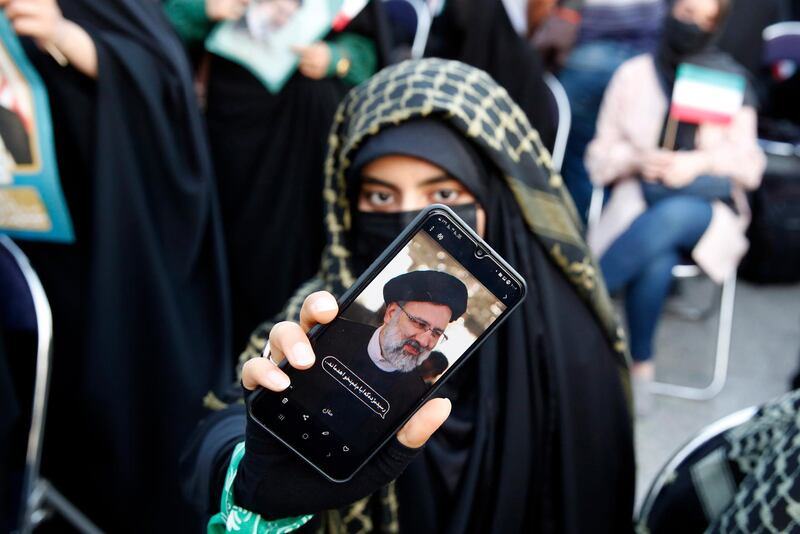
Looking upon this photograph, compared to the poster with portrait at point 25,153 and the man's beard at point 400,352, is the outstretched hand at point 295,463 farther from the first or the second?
the poster with portrait at point 25,153

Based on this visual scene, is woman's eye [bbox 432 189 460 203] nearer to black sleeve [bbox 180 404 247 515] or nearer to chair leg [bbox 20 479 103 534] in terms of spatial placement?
black sleeve [bbox 180 404 247 515]

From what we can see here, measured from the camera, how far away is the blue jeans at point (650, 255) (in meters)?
2.14

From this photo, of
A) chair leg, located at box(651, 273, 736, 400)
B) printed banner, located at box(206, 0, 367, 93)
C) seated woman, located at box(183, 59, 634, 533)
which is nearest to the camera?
seated woman, located at box(183, 59, 634, 533)

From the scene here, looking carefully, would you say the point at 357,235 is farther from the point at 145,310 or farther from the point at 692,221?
the point at 692,221

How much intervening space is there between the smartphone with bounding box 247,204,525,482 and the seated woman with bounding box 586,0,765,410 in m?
1.58

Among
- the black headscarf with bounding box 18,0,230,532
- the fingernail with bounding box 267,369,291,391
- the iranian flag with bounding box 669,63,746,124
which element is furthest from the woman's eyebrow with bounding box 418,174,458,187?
the iranian flag with bounding box 669,63,746,124

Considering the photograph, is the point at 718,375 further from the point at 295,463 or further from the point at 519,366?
the point at 295,463

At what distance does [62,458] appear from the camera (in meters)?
1.55

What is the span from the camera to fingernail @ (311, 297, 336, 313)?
0.66 metres

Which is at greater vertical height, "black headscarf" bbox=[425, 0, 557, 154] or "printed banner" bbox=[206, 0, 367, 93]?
"printed banner" bbox=[206, 0, 367, 93]

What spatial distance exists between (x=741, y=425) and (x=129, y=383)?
3.77ft

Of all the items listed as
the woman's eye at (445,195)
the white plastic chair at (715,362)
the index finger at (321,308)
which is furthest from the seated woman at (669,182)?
the index finger at (321,308)

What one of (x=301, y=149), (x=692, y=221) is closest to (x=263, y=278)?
(x=301, y=149)

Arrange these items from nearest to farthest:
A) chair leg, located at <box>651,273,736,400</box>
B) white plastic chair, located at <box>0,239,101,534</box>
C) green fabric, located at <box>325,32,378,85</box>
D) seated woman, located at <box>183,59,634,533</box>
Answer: seated woman, located at <box>183,59,634,533</box>
white plastic chair, located at <box>0,239,101,534</box>
green fabric, located at <box>325,32,378,85</box>
chair leg, located at <box>651,273,736,400</box>
